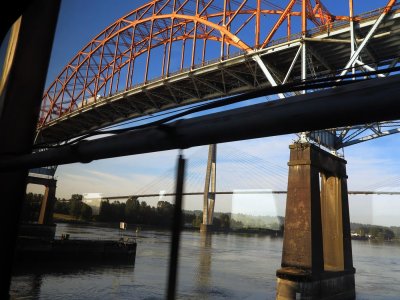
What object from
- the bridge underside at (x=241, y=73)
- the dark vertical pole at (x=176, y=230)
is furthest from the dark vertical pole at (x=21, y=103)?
the bridge underside at (x=241, y=73)

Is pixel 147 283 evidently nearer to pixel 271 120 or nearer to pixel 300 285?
pixel 300 285

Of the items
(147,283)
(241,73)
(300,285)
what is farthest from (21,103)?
(241,73)

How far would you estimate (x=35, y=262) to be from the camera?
24.9 m

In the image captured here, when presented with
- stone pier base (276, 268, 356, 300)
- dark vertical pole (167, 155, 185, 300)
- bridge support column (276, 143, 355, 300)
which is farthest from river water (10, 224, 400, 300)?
dark vertical pole (167, 155, 185, 300)

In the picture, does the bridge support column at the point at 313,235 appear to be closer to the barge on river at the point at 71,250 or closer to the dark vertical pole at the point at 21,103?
the dark vertical pole at the point at 21,103

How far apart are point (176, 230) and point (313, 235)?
1474 centimetres

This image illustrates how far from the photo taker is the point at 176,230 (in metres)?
1.22

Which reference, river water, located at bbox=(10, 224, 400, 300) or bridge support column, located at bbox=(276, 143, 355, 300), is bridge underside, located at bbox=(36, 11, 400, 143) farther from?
river water, located at bbox=(10, 224, 400, 300)

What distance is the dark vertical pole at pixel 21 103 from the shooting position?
6.23 feet

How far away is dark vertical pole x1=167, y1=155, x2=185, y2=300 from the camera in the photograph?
1.20m

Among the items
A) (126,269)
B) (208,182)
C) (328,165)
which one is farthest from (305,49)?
(208,182)

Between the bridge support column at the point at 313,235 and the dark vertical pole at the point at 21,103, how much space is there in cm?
1335

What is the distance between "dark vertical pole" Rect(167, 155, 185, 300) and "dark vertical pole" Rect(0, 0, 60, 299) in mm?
998

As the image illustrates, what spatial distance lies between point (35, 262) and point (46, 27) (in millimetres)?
26192
